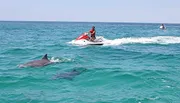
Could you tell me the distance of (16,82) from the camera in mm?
14062

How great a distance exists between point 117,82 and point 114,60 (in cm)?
687

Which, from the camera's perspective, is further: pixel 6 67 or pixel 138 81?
pixel 6 67

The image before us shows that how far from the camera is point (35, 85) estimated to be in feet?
44.8

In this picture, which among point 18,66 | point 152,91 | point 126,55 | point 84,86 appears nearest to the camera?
point 152,91

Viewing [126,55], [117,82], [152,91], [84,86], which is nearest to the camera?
[152,91]

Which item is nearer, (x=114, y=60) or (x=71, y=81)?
(x=71, y=81)

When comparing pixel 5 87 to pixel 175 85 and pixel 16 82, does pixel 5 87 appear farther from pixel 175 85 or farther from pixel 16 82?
pixel 175 85

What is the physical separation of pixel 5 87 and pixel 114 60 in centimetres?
961

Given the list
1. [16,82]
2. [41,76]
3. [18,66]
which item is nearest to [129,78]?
[41,76]

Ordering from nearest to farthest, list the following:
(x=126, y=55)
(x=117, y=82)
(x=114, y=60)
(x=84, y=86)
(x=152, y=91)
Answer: (x=152, y=91) → (x=84, y=86) → (x=117, y=82) → (x=114, y=60) → (x=126, y=55)

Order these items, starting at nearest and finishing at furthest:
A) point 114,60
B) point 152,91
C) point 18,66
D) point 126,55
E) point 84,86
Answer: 1. point 152,91
2. point 84,86
3. point 18,66
4. point 114,60
5. point 126,55

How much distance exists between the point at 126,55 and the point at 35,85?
38.1 ft

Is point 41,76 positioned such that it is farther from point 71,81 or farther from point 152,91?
point 152,91

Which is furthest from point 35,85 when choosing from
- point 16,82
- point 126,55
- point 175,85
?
point 126,55
